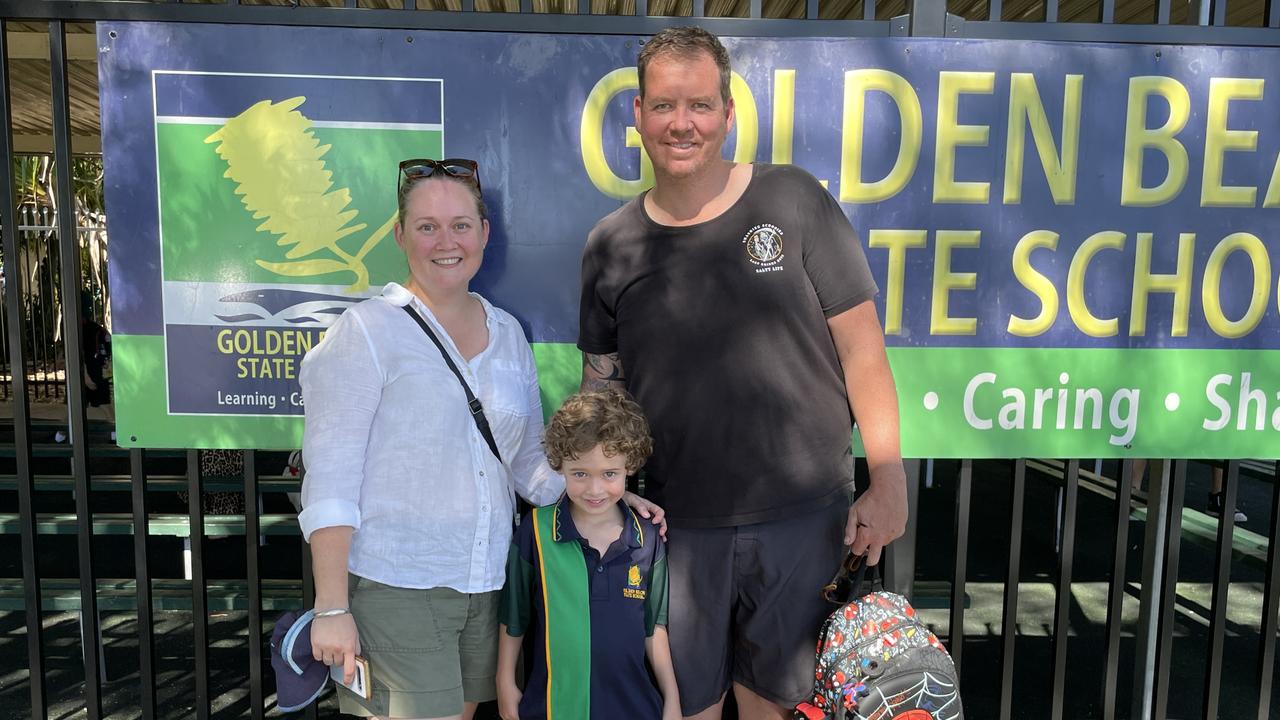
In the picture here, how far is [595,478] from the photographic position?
6.54 feet

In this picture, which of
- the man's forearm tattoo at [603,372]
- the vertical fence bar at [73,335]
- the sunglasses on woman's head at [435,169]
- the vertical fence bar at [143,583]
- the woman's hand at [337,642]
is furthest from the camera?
the vertical fence bar at [143,583]

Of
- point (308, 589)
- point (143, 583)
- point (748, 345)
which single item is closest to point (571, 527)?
point (748, 345)

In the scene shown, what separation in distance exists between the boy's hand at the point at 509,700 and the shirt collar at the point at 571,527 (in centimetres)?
39

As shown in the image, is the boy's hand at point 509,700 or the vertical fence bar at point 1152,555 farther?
the vertical fence bar at point 1152,555

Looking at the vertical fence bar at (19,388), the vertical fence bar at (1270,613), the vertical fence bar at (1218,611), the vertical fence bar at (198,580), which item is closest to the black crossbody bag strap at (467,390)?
the vertical fence bar at (198,580)

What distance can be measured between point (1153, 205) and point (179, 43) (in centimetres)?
320

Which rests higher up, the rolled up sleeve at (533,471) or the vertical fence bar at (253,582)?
the rolled up sleeve at (533,471)

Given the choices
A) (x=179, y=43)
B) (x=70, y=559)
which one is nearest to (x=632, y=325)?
(x=179, y=43)

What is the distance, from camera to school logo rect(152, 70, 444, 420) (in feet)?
8.36

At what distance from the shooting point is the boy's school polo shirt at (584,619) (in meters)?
2.01

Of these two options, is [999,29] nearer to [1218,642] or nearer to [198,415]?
[1218,642]

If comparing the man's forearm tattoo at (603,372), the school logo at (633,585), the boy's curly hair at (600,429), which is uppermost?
the man's forearm tattoo at (603,372)

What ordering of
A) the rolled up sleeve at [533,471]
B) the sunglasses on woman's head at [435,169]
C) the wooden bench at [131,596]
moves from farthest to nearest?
the wooden bench at [131,596]
the rolled up sleeve at [533,471]
the sunglasses on woman's head at [435,169]

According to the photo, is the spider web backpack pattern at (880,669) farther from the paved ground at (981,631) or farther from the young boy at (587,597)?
the paved ground at (981,631)
